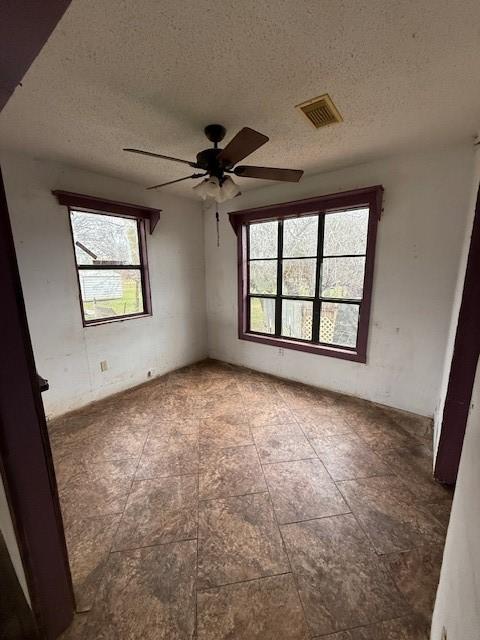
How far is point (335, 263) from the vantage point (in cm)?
285

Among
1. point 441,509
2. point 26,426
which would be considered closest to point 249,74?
point 26,426

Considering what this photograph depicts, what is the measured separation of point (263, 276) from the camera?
3.43 m

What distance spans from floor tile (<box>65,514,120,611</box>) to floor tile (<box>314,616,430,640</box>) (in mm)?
1042

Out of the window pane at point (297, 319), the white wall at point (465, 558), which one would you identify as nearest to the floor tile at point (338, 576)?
the white wall at point (465, 558)

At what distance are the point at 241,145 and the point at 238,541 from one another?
2.28 metres

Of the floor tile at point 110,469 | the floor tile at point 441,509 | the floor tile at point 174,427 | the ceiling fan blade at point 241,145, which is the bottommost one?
the floor tile at point 110,469

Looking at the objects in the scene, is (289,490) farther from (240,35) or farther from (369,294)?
(240,35)

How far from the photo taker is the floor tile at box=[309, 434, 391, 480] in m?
1.83

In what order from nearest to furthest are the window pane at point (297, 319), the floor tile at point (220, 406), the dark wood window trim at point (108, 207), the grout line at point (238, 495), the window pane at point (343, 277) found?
the grout line at point (238, 495) < the dark wood window trim at point (108, 207) < the floor tile at point (220, 406) < the window pane at point (343, 277) < the window pane at point (297, 319)

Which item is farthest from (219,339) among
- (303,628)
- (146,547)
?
(303,628)

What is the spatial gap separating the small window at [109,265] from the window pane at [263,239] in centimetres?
141

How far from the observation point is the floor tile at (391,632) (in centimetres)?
101

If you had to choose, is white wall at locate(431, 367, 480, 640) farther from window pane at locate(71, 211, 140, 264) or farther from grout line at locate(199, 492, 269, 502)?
window pane at locate(71, 211, 140, 264)

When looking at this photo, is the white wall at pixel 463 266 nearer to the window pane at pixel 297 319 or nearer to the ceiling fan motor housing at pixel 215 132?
the window pane at pixel 297 319
